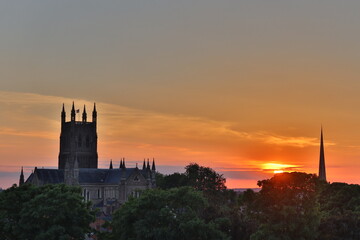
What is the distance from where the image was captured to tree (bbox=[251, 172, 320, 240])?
7331 cm

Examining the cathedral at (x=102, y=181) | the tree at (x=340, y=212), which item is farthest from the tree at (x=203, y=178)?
the tree at (x=340, y=212)

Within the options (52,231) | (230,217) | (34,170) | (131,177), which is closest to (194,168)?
(131,177)

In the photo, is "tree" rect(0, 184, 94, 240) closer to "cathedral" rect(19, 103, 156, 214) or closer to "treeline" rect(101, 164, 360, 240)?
"treeline" rect(101, 164, 360, 240)

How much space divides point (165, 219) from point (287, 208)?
47.6ft

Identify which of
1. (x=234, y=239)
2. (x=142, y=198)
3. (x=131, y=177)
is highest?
(x=131, y=177)

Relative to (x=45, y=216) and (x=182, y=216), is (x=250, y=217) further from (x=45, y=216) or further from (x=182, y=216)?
(x=45, y=216)

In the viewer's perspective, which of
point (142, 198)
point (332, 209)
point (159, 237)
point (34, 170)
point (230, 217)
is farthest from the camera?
point (34, 170)

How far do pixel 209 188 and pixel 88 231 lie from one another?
10712cm

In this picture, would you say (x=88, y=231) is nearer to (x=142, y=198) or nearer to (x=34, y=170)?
(x=142, y=198)

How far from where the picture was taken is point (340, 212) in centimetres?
9969

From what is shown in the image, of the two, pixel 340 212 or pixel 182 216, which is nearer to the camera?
pixel 182 216

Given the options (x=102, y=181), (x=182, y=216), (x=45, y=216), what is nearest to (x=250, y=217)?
(x=182, y=216)

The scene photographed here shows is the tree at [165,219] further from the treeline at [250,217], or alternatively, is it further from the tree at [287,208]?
the tree at [287,208]

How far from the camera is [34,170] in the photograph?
587 feet
